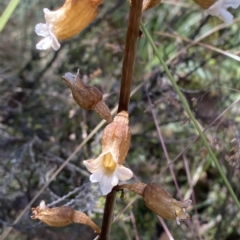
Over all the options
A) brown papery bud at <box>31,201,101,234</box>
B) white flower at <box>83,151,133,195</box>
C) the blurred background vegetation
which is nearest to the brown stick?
white flower at <box>83,151,133,195</box>

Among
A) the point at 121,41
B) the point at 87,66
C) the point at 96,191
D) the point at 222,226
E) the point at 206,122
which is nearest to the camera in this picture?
the point at 96,191

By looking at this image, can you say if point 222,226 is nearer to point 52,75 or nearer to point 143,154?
point 143,154

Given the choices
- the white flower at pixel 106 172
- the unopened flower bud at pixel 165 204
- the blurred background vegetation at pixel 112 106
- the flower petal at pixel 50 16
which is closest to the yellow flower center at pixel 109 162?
the white flower at pixel 106 172

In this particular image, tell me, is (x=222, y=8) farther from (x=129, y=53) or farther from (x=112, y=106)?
(x=112, y=106)

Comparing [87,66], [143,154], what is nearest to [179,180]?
[143,154]

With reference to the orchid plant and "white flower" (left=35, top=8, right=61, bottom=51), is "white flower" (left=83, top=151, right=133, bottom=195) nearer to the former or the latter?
the orchid plant

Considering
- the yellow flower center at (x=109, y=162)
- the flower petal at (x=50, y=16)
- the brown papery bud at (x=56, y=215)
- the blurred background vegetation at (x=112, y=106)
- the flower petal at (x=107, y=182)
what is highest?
the flower petal at (x=50, y=16)

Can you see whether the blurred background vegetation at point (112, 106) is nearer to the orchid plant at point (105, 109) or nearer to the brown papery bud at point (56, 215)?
the brown papery bud at point (56, 215)
